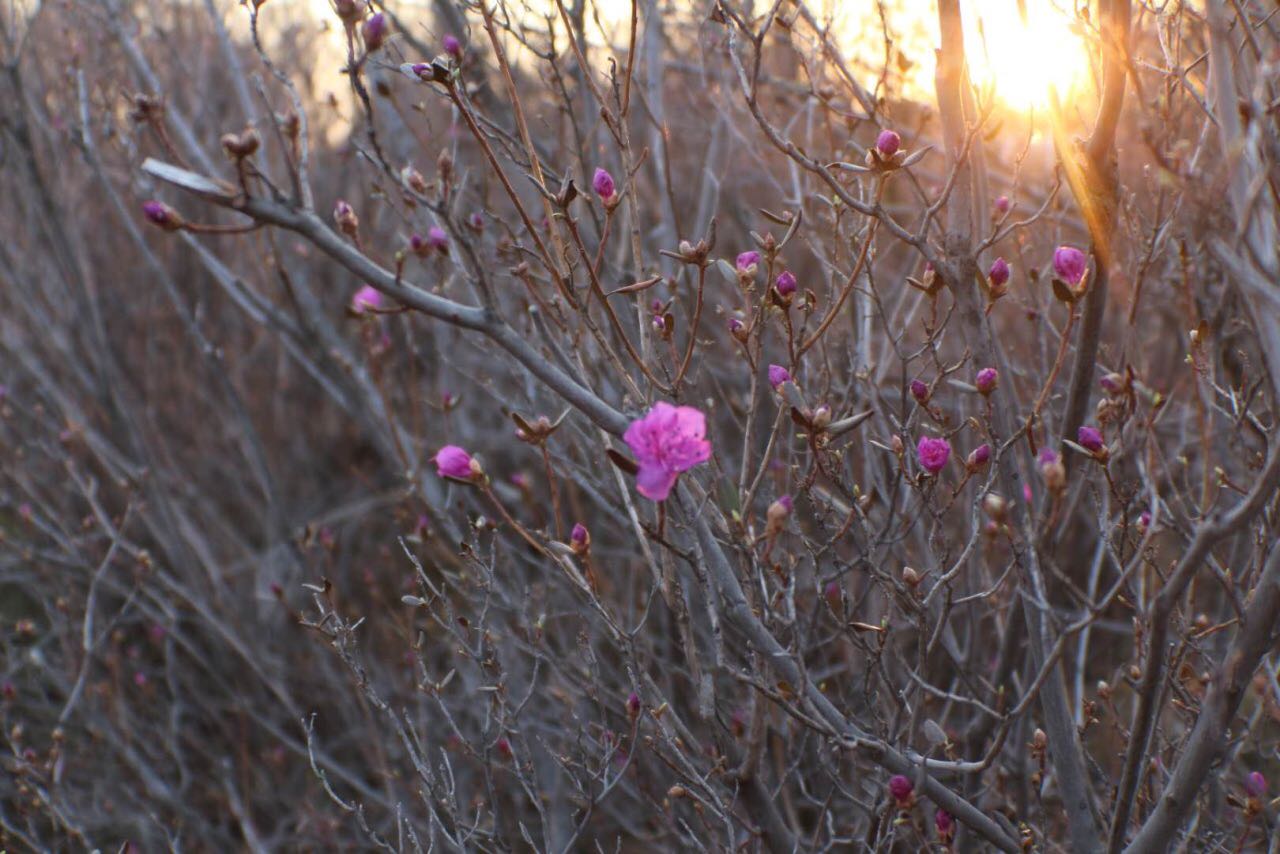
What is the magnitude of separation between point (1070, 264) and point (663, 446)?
683 mm

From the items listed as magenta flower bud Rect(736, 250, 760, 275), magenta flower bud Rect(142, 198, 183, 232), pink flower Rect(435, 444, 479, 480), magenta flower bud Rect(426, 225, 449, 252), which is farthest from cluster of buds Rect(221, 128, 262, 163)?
magenta flower bud Rect(426, 225, 449, 252)

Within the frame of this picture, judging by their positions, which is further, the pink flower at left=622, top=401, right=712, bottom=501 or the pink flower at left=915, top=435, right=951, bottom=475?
the pink flower at left=915, top=435, right=951, bottom=475

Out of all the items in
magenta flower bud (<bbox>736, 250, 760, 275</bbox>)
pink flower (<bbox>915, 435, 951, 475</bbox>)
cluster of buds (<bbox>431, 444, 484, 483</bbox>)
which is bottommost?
cluster of buds (<bbox>431, 444, 484, 483</bbox>)

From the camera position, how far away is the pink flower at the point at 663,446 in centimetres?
137

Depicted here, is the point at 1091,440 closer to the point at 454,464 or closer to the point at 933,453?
the point at 933,453

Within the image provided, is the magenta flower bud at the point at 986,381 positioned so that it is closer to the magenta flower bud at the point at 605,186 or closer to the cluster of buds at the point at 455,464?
the magenta flower bud at the point at 605,186

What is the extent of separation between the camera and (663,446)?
1381mm

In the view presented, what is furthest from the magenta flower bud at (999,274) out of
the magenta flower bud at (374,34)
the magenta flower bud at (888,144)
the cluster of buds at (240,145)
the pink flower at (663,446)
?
the cluster of buds at (240,145)

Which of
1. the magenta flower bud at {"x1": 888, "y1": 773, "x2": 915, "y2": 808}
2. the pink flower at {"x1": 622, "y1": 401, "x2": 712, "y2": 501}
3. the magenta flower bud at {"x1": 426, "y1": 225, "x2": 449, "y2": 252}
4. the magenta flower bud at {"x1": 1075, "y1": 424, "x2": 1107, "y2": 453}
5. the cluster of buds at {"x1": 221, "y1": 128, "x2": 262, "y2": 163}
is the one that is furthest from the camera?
the magenta flower bud at {"x1": 426, "y1": 225, "x2": 449, "y2": 252}

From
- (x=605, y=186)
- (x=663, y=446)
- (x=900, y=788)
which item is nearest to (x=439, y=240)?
(x=605, y=186)

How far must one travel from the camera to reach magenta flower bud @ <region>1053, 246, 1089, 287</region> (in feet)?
4.99

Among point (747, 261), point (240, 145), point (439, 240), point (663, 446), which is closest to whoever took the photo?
point (240, 145)

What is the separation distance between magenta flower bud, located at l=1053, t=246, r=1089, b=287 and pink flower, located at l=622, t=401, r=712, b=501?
23.6 inches

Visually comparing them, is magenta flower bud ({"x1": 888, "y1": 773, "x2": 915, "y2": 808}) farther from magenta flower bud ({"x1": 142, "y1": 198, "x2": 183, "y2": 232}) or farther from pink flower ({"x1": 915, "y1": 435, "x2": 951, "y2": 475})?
magenta flower bud ({"x1": 142, "y1": 198, "x2": 183, "y2": 232})
